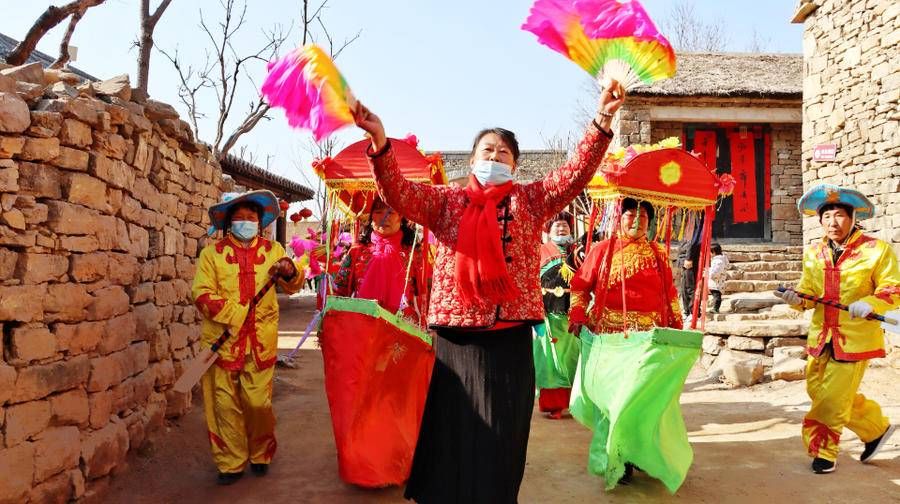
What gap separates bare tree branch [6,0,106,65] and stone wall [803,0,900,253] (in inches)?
338

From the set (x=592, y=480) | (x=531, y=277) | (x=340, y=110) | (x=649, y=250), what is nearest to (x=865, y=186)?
(x=649, y=250)

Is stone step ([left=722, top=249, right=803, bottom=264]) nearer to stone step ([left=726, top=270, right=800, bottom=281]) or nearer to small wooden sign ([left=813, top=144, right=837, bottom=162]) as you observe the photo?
stone step ([left=726, top=270, right=800, bottom=281])

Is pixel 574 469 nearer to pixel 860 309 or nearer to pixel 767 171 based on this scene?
pixel 860 309

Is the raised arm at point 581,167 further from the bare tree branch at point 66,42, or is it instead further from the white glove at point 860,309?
the bare tree branch at point 66,42

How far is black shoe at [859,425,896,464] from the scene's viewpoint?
4855 millimetres

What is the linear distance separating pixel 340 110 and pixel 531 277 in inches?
41.0

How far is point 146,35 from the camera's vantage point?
10.3 meters

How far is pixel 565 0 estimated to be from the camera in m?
2.52

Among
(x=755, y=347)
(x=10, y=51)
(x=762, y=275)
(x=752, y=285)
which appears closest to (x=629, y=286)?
(x=755, y=347)

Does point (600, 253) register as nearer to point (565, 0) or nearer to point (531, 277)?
point (531, 277)

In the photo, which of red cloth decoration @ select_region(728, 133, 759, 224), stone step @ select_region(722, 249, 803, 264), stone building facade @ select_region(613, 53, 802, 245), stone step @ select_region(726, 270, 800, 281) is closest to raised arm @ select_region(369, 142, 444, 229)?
stone step @ select_region(726, 270, 800, 281)

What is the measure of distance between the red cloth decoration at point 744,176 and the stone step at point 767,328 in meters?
6.60

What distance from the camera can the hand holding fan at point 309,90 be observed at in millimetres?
2223

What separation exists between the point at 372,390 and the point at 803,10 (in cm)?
857
